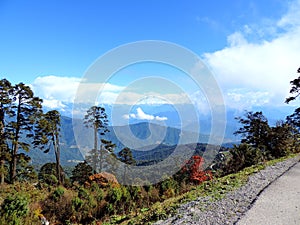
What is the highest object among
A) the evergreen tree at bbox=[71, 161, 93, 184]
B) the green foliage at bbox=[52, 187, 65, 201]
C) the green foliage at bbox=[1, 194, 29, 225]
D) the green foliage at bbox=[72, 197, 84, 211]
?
the green foliage at bbox=[1, 194, 29, 225]

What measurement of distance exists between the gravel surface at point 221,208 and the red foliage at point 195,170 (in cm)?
599

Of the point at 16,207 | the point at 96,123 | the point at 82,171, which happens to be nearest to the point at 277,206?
the point at 16,207

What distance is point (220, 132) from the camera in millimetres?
11070

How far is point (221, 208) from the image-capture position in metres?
5.45

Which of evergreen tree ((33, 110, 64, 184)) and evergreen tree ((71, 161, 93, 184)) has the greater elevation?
evergreen tree ((33, 110, 64, 184))

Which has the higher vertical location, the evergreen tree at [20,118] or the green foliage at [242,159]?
the evergreen tree at [20,118]

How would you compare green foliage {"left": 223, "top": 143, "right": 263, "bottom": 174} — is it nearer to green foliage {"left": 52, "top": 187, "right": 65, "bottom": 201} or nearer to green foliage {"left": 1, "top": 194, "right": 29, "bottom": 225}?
green foliage {"left": 52, "top": 187, "right": 65, "bottom": 201}

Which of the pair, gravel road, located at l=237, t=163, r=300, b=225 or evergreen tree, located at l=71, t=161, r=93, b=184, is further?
evergreen tree, located at l=71, t=161, r=93, b=184

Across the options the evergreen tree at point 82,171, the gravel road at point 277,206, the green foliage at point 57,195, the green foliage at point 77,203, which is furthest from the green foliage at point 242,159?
the evergreen tree at point 82,171

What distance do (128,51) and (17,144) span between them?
14.2 metres

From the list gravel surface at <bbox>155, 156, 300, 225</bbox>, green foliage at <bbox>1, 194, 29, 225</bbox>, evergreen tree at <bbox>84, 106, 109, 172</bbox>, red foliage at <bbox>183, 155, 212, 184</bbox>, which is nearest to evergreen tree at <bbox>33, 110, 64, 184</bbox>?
evergreen tree at <bbox>84, 106, 109, 172</bbox>

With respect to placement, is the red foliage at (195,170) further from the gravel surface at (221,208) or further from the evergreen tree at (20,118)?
the evergreen tree at (20,118)

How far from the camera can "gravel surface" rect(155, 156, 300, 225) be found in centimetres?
492

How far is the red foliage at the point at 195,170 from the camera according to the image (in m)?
13.3
